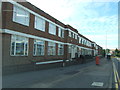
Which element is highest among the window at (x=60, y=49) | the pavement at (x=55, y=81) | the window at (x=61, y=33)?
the window at (x=61, y=33)

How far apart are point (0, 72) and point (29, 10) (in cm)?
790

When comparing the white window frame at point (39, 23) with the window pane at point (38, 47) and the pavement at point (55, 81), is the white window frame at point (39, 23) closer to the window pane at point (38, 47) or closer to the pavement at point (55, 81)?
the window pane at point (38, 47)

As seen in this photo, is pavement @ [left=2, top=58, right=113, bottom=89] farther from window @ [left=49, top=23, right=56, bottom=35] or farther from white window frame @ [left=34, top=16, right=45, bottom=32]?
window @ [left=49, top=23, right=56, bottom=35]

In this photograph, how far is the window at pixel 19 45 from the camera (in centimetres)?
1258

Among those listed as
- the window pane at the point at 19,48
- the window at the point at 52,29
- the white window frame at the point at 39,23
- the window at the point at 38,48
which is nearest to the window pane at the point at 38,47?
the window at the point at 38,48

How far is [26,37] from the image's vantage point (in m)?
14.5

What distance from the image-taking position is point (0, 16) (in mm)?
11727

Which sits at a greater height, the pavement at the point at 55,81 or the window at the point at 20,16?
the window at the point at 20,16

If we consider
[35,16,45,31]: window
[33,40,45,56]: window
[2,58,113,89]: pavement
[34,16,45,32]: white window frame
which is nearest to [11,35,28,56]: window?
[33,40,45,56]: window

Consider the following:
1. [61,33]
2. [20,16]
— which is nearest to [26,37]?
[20,16]

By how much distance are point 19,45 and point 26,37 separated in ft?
5.12

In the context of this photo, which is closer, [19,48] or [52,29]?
[19,48]

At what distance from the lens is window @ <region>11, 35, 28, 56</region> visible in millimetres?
12577

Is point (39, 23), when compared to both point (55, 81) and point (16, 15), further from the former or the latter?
point (55, 81)
